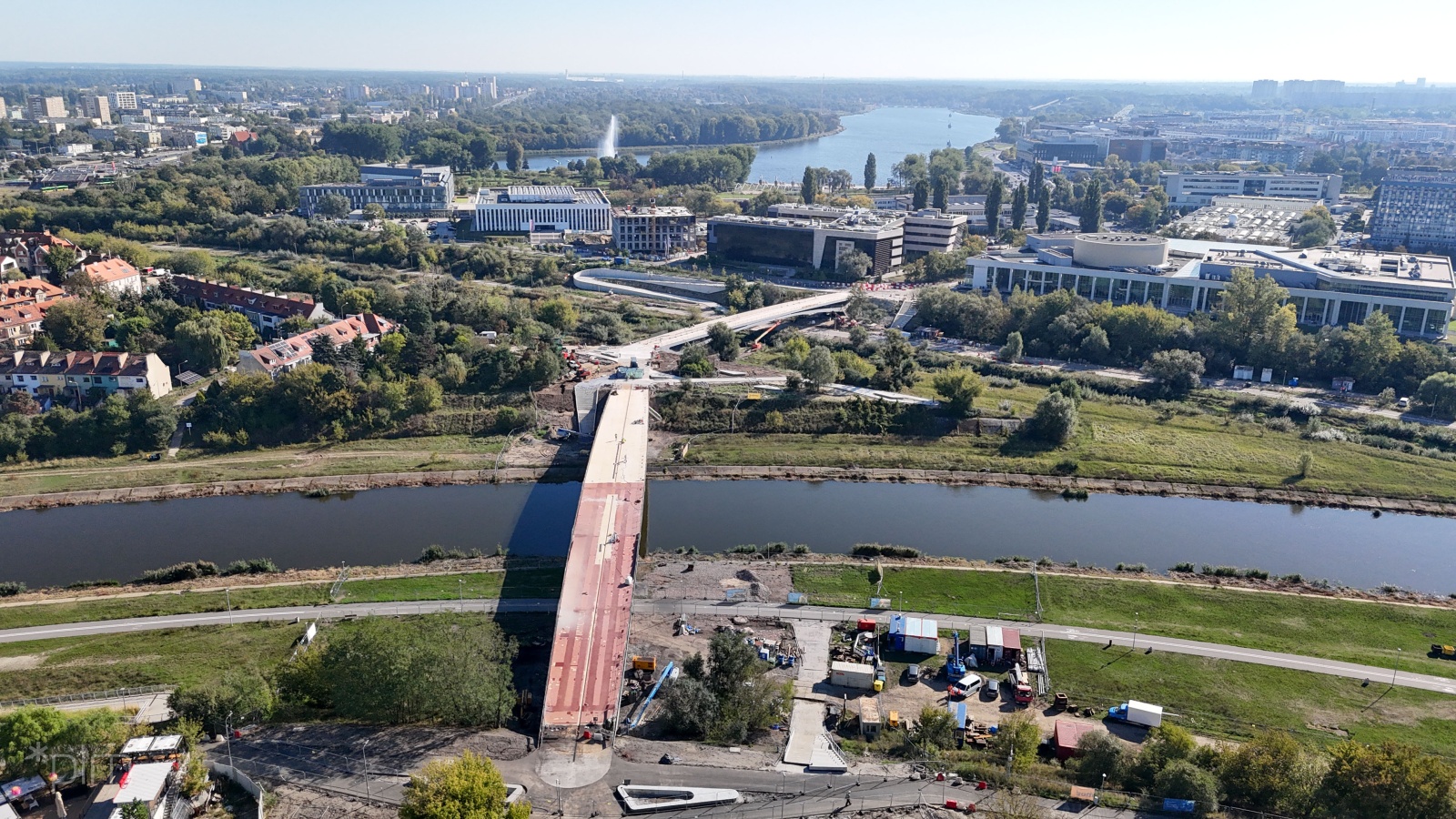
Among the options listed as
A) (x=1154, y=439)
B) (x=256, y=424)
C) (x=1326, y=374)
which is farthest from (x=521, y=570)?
(x=1326, y=374)

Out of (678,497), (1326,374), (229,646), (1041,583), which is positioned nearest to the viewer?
(229,646)

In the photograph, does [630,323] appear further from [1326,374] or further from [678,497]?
[1326,374]

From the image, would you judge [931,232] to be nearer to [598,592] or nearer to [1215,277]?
[1215,277]

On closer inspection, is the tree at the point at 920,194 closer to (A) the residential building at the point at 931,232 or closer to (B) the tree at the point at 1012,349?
(A) the residential building at the point at 931,232

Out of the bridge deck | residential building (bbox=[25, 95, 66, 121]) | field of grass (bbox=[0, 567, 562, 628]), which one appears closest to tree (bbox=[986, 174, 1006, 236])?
the bridge deck

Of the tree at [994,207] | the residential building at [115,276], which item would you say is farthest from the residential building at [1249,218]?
the residential building at [115,276]

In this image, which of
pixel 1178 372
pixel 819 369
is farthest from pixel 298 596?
pixel 1178 372
